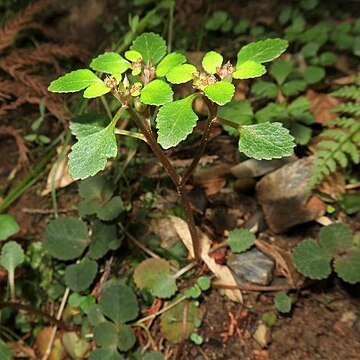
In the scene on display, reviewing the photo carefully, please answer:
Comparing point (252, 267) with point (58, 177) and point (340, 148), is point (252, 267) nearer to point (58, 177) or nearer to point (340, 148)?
point (340, 148)

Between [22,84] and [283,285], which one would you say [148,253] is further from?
[22,84]

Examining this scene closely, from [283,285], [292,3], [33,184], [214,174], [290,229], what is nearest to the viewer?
[283,285]

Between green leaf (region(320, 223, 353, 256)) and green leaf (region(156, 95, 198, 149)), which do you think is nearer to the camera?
green leaf (region(156, 95, 198, 149))

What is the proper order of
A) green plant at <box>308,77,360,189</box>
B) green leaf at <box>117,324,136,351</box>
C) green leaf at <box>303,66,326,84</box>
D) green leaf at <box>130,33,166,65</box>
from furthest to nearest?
green leaf at <box>303,66,326,84</box>, green plant at <box>308,77,360,189</box>, green leaf at <box>117,324,136,351</box>, green leaf at <box>130,33,166,65</box>

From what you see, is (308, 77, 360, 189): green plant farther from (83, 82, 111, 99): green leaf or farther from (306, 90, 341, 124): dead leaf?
(83, 82, 111, 99): green leaf

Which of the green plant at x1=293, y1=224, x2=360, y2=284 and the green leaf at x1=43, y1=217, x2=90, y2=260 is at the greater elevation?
the green leaf at x1=43, y1=217, x2=90, y2=260

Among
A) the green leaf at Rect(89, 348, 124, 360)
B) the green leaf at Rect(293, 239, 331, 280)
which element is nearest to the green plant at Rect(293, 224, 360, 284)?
the green leaf at Rect(293, 239, 331, 280)

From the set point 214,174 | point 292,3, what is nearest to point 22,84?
point 214,174
